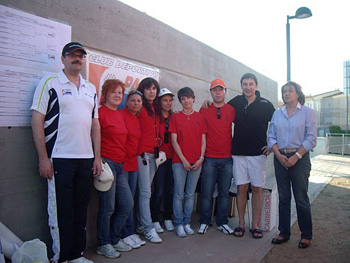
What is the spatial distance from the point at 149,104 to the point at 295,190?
7.52 feet

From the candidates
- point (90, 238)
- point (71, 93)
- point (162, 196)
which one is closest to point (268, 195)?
point (162, 196)

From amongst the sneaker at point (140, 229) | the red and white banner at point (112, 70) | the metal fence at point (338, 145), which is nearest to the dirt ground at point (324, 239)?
the sneaker at point (140, 229)

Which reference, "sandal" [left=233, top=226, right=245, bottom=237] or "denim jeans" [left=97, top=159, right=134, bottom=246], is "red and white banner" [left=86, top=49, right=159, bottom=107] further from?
"sandal" [left=233, top=226, right=245, bottom=237]

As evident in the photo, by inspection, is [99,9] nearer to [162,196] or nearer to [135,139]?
[135,139]

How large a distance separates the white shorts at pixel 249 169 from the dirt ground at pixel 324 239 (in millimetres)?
923

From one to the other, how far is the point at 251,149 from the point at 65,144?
2.52 m

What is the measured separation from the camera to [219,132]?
4297 mm

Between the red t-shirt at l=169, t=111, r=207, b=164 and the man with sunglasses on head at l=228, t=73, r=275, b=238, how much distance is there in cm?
56

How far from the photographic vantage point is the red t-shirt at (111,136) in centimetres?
338

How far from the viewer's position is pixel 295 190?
3.94 m

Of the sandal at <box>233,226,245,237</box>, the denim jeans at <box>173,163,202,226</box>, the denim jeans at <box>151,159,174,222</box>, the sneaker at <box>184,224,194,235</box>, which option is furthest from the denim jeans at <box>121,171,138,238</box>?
the sandal at <box>233,226,245,237</box>

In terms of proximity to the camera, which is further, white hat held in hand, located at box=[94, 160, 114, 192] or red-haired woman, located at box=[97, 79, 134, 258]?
red-haired woman, located at box=[97, 79, 134, 258]

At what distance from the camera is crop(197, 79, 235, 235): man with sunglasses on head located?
14.1 ft

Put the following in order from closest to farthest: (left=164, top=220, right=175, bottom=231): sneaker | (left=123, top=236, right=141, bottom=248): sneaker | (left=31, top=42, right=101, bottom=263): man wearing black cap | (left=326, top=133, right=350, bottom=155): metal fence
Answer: (left=31, top=42, right=101, bottom=263): man wearing black cap
(left=123, top=236, right=141, bottom=248): sneaker
(left=164, top=220, right=175, bottom=231): sneaker
(left=326, top=133, right=350, bottom=155): metal fence
